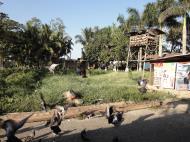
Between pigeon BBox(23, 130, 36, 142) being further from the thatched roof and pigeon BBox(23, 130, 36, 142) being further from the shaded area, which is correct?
the thatched roof

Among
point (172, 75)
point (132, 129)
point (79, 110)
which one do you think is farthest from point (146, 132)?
point (172, 75)

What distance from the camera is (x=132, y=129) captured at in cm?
1377

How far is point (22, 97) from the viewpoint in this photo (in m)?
18.0

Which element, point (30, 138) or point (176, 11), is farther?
point (176, 11)

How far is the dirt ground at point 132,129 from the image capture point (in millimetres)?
12297

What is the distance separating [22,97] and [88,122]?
4686 mm

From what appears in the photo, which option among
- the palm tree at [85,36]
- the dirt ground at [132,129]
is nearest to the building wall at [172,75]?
the dirt ground at [132,129]

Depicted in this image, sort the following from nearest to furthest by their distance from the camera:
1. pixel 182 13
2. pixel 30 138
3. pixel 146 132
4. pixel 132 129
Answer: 1. pixel 30 138
2. pixel 146 132
3. pixel 132 129
4. pixel 182 13

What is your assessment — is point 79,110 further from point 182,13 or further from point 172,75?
point 182,13

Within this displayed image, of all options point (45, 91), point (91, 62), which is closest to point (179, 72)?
point (45, 91)

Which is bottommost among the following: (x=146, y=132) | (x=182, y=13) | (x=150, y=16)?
(x=146, y=132)

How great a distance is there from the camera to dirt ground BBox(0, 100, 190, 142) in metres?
12.3

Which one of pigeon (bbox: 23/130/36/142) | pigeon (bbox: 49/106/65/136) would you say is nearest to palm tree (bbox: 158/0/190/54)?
pigeon (bbox: 23/130/36/142)

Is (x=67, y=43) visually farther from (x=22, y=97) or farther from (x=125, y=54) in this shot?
(x=22, y=97)
